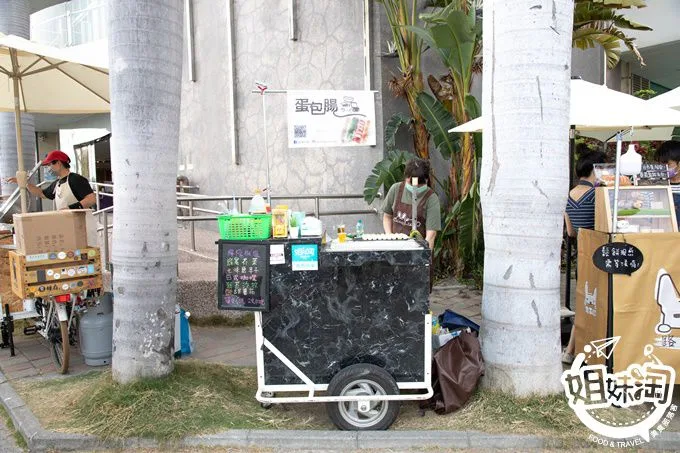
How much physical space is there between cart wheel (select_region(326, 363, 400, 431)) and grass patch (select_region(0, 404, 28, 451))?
2188mm

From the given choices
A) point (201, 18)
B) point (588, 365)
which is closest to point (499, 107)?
point (588, 365)

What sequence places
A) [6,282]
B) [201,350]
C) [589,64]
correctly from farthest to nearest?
[589,64]
[6,282]
[201,350]

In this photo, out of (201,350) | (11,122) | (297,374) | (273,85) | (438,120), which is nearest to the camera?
(297,374)

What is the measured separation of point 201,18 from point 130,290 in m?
9.13

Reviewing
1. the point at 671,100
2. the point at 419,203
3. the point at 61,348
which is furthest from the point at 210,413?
the point at 671,100

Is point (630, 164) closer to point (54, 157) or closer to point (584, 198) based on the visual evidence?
point (584, 198)

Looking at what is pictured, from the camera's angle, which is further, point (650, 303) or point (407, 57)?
point (407, 57)

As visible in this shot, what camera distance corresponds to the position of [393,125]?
27.3 feet

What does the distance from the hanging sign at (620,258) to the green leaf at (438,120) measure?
403cm

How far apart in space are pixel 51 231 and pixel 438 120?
5.10 meters

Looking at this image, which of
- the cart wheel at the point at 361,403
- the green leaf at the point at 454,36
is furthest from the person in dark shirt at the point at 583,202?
the green leaf at the point at 454,36

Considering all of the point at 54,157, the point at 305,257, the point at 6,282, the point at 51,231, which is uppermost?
the point at 54,157

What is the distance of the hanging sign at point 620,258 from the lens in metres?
4.14

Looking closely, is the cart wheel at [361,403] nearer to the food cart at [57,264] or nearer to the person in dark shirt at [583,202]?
the person in dark shirt at [583,202]
